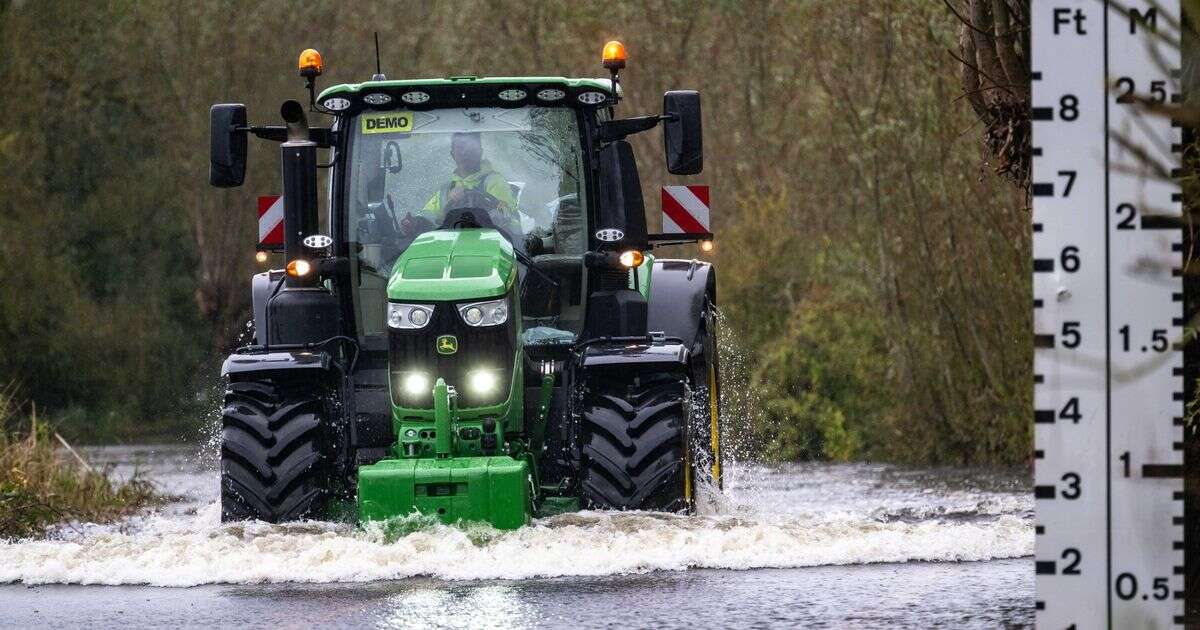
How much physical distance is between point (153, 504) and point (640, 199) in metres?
4.95

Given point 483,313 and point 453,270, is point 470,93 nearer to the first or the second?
point 453,270

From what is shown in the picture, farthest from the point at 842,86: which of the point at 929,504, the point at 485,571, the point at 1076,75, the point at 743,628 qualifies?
the point at 1076,75

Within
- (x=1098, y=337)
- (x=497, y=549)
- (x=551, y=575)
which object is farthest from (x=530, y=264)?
(x=1098, y=337)

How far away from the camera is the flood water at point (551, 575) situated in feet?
29.1

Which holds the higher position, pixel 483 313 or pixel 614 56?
pixel 614 56

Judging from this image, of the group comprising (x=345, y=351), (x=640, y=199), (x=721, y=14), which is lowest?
(x=345, y=351)

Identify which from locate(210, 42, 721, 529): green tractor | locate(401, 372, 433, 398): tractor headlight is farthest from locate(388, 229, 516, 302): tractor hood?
locate(401, 372, 433, 398): tractor headlight

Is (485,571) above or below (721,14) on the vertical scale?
below

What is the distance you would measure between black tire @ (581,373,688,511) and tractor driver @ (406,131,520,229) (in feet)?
4.76

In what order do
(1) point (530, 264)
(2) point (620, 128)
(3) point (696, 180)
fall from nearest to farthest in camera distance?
(1) point (530, 264)
(2) point (620, 128)
(3) point (696, 180)

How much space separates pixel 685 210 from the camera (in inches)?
556

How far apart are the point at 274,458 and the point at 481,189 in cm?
196

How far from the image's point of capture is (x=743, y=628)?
838 centimetres

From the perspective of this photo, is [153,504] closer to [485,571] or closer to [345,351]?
[345,351]
